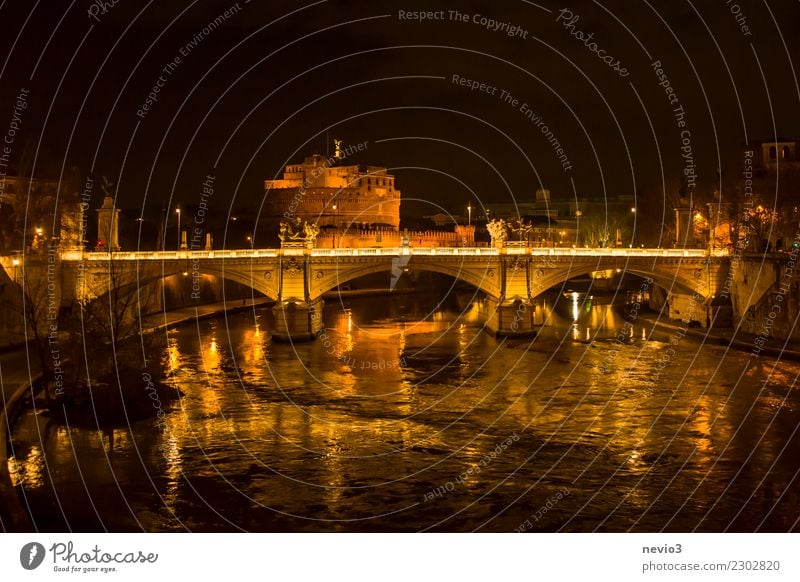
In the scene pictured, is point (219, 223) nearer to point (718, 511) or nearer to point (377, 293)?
point (377, 293)

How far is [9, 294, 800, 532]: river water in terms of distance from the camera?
18.1 metres

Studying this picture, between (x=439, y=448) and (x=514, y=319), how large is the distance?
2434 cm

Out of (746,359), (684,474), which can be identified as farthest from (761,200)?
(684,474)

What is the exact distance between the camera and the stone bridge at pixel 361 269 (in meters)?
45.3

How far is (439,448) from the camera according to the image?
2378 cm

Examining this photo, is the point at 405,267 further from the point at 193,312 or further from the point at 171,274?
the point at 193,312

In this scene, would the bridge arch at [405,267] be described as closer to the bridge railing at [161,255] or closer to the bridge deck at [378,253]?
the bridge deck at [378,253]

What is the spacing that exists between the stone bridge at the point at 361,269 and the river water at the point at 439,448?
232 inches

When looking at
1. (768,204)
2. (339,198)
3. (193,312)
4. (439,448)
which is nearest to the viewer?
(439,448)

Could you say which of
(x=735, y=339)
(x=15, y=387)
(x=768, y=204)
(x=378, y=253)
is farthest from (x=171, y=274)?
(x=768, y=204)

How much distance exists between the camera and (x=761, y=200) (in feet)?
152

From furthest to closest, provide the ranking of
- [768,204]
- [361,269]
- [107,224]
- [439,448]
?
1. [107,224]
2. [361,269]
3. [768,204]
4. [439,448]

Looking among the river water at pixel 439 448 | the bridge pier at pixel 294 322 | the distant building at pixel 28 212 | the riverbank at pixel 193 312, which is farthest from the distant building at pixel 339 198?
the river water at pixel 439 448
